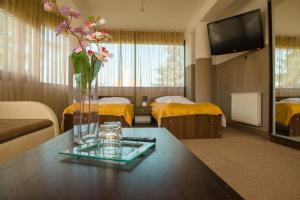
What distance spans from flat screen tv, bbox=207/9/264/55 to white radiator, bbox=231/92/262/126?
796mm

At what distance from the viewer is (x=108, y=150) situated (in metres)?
0.92

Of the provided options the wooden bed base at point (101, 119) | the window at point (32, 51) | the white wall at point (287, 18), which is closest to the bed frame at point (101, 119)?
the wooden bed base at point (101, 119)

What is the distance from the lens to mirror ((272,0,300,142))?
2.73 m

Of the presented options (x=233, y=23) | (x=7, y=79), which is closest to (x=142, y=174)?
(x=7, y=79)

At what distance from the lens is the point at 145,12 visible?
4473 mm

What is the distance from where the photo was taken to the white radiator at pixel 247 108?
3389 mm

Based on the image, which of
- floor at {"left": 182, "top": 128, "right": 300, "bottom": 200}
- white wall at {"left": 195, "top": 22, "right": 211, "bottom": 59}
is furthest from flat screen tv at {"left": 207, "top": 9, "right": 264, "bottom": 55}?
floor at {"left": 182, "top": 128, "right": 300, "bottom": 200}

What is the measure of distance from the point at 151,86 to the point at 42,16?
9.12 feet

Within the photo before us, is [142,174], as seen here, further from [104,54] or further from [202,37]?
[202,37]

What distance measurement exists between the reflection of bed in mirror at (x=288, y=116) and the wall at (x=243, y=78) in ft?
0.86

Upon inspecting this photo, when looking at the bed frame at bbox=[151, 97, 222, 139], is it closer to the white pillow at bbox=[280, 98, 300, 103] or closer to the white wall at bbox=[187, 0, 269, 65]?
the white pillow at bbox=[280, 98, 300, 103]

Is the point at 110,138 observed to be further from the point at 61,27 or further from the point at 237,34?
the point at 237,34

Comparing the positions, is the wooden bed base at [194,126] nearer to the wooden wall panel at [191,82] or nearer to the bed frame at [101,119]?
the bed frame at [101,119]

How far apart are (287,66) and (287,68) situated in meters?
0.03
